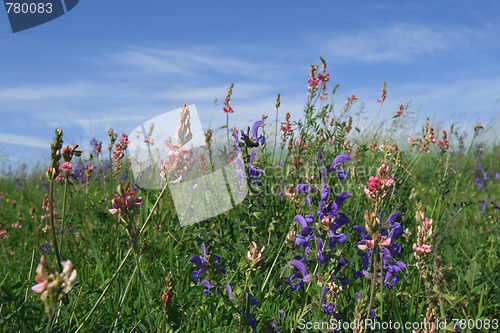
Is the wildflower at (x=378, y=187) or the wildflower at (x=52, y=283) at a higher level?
the wildflower at (x=52, y=283)

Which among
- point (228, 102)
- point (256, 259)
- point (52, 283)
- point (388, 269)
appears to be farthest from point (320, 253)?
point (228, 102)

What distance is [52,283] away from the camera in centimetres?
102

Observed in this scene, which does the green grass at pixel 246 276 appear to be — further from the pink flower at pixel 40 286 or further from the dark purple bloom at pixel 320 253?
the pink flower at pixel 40 286

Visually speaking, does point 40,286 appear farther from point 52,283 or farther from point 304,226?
point 304,226

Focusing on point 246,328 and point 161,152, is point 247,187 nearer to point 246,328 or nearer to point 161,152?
point 246,328

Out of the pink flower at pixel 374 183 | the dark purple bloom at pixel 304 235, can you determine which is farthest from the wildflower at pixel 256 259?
the pink flower at pixel 374 183

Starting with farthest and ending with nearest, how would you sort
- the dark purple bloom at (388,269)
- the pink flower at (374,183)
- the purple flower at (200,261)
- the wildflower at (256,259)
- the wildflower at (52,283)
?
the dark purple bloom at (388,269)
the purple flower at (200,261)
the pink flower at (374,183)
the wildflower at (256,259)
the wildflower at (52,283)

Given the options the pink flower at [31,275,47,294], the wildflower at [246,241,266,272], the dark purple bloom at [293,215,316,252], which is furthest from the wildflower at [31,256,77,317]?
the dark purple bloom at [293,215,316,252]

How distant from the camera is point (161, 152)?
4.39 metres

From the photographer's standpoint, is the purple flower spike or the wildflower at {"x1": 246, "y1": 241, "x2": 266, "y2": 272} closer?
the wildflower at {"x1": 246, "y1": 241, "x2": 266, "y2": 272}

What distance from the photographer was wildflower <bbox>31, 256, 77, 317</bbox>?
102 centimetres

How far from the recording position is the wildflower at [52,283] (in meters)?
1.02

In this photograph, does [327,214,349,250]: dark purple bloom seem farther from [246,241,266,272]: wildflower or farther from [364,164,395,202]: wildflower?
[246,241,266,272]: wildflower

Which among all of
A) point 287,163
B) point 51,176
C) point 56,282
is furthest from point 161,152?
point 56,282
